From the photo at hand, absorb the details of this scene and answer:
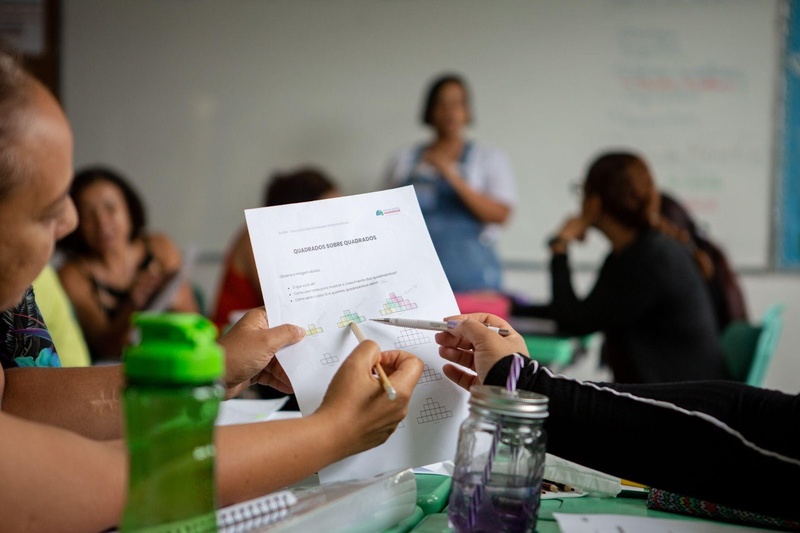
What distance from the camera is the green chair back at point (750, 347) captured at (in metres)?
2.48

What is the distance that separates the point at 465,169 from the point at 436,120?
0.98 feet

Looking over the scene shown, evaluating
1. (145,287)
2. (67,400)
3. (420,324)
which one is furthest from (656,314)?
(67,400)

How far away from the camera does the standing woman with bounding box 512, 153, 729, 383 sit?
101 inches

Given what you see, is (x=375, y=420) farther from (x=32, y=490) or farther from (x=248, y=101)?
(x=248, y=101)

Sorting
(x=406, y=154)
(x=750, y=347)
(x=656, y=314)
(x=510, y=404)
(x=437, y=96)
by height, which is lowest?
(x=750, y=347)

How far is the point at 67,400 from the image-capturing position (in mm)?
952

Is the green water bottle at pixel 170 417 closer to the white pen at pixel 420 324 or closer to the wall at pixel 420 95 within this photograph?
the white pen at pixel 420 324

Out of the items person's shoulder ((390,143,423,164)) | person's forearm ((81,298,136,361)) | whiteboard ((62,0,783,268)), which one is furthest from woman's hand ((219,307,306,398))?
whiteboard ((62,0,783,268))

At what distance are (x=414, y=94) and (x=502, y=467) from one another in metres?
3.73

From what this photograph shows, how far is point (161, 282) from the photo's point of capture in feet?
9.25

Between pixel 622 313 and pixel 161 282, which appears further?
pixel 161 282

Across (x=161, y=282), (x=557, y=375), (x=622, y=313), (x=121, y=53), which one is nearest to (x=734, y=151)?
(x=622, y=313)

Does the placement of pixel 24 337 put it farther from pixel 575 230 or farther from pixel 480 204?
pixel 480 204

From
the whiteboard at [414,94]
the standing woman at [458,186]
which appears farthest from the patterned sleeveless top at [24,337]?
the whiteboard at [414,94]
